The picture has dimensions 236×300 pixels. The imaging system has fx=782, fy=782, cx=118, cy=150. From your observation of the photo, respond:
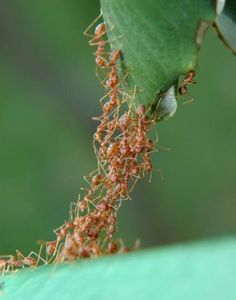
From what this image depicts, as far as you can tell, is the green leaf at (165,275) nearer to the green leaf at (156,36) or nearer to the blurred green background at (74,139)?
the green leaf at (156,36)

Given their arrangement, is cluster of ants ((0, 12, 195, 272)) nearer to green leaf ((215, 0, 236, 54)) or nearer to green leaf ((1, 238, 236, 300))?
green leaf ((215, 0, 236, 54))

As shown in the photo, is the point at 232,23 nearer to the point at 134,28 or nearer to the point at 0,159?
the point at 134,28

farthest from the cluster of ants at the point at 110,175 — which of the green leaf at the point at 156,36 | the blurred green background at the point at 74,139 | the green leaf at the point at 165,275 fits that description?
the blurred green background at the point at 74,139

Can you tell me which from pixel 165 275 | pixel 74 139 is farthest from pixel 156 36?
pixel 74 139

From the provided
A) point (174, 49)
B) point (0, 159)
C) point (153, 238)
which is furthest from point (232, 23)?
point (0, 159)

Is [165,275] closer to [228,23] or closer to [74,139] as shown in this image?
[228,23]

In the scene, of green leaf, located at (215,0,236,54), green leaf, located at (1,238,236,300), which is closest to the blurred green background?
green leaf, located at (215,0,236,54)
